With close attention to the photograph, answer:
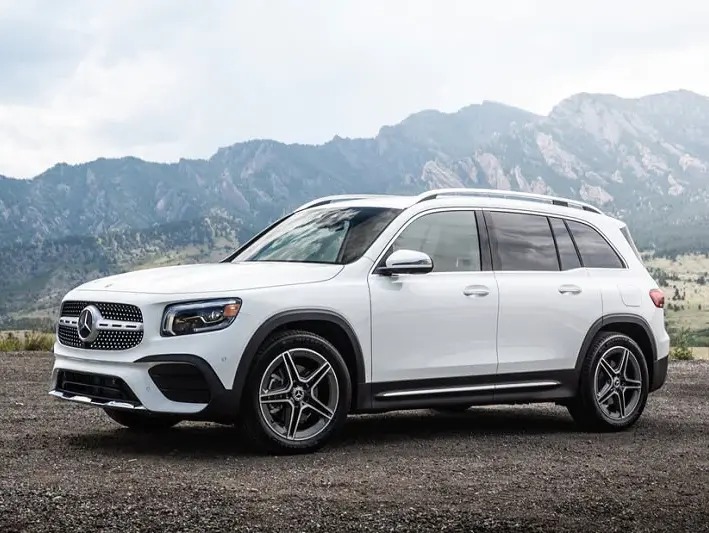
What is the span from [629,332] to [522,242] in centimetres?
149

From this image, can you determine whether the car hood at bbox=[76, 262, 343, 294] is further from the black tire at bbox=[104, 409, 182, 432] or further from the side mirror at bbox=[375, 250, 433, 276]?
the black tire at bbox=[104, 409, 182, 432]

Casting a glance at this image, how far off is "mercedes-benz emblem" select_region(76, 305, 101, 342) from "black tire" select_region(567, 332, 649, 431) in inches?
160

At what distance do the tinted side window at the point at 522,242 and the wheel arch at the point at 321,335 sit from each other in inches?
61.8

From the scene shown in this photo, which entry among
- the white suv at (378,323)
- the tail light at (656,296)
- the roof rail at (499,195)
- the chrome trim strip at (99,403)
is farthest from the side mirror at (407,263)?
the tail light at (656,296)

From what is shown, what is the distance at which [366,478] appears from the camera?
604 cm

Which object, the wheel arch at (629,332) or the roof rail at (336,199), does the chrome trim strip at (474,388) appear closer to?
the wheel arch at (629,332)

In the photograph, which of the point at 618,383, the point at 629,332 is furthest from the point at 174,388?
the point at 629,332

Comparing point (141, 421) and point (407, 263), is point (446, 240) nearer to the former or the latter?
point (407, 263)

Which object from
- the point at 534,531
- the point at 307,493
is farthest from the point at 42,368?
the point at 534,531

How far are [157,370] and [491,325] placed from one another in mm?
2700

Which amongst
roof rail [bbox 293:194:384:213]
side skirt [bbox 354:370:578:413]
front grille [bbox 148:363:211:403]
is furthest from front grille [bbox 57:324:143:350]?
roof rail [bbox 293:194:384:213]

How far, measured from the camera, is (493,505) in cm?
536

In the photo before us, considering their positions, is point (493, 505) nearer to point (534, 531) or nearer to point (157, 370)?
point (534, 531)

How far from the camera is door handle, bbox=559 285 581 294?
8.30 meters
